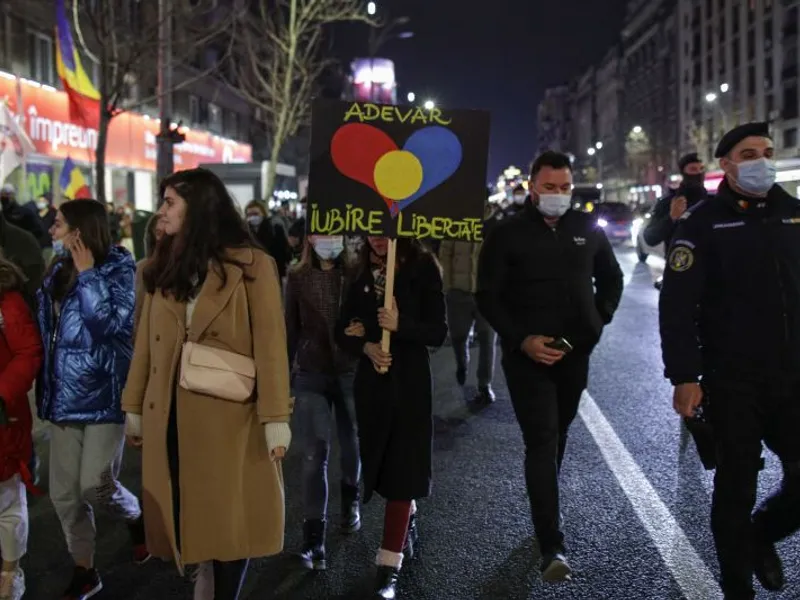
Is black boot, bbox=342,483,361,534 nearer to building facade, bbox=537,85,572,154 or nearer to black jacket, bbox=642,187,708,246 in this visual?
black jacket, bbox=642,187,708,246

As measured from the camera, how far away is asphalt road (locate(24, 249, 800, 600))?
13.9 ft

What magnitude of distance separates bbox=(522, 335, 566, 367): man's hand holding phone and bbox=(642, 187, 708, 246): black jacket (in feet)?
10.9

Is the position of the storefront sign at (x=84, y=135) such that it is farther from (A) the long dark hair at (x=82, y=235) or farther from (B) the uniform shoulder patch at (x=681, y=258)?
(B) the uniform shoulder patch at (x=681, y=258)

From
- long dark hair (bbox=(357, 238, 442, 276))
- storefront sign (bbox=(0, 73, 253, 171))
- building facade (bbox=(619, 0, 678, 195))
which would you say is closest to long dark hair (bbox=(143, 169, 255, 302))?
long dark hair (bbox=(357, 238, 442, 276))

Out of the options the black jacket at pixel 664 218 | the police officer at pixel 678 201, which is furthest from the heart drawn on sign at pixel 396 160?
the black jacket at pixel 664 218

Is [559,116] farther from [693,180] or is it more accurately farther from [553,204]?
[553,204]

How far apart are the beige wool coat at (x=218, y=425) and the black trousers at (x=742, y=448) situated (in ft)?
6.10

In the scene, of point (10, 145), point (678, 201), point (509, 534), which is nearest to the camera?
point (509, 534)

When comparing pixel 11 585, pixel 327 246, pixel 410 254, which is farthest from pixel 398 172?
pixel 11 585

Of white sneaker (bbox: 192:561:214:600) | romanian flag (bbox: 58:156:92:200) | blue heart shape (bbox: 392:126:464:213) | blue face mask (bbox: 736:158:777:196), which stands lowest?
white sneaker (bbox: 192:561:214:600)

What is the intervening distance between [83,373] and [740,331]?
299cm

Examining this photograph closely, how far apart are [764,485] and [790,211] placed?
2.58 meters

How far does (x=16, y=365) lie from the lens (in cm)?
406

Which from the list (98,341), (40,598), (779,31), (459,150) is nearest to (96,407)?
(98,341)
